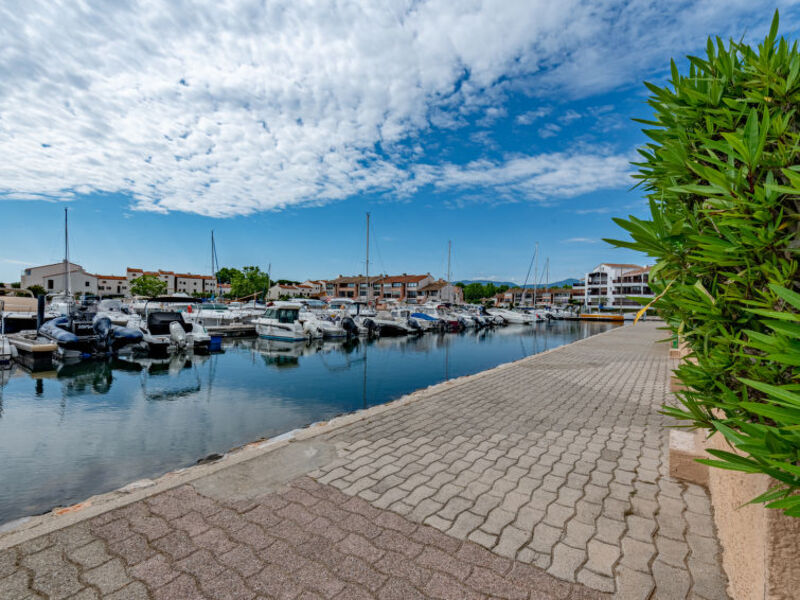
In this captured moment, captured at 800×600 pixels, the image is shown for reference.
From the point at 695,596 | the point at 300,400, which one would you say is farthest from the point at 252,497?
the point at 300,400

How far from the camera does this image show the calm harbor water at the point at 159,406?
625 centimetres

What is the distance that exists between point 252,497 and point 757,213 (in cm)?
420

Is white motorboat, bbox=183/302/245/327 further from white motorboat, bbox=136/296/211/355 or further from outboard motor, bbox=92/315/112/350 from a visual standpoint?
outboard motor, bbox=92/315/112/350

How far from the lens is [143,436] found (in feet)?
26.1

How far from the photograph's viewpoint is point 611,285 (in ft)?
303

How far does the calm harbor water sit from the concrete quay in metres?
3.10

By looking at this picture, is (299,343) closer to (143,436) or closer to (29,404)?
(29,404)

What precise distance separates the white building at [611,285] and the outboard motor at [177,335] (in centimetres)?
8552

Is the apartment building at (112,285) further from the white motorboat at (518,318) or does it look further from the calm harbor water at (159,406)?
the calm harbor water at (159,406)

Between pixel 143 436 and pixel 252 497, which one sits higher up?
pixel 252 497

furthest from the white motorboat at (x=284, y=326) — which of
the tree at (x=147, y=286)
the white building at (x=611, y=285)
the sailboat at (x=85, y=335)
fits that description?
the white building at (x=611, y=285)

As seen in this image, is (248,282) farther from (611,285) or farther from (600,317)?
(611,285)

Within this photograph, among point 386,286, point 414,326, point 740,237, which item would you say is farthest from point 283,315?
point 386,286

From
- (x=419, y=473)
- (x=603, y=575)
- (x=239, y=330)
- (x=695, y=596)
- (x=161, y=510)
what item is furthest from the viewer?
(x=239, y=330)
